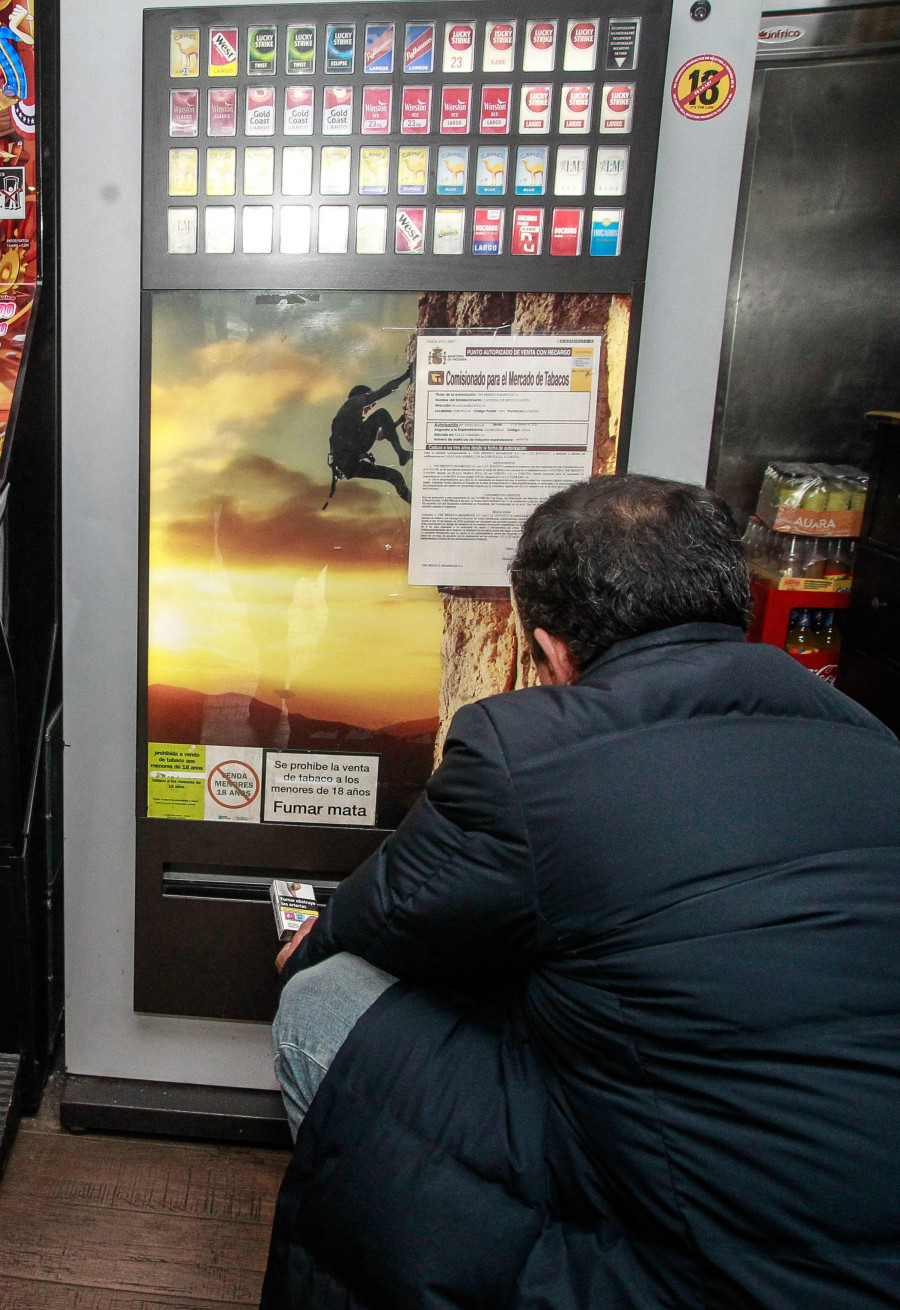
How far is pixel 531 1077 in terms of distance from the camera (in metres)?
0.90

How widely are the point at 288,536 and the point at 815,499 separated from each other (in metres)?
2.08

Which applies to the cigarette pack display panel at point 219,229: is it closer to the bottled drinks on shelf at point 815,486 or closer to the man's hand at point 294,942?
the man's hand at point 294,942

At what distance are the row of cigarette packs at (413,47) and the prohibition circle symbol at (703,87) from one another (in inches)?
3.2

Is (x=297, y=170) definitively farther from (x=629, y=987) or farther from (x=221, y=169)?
(x=629, y=987)

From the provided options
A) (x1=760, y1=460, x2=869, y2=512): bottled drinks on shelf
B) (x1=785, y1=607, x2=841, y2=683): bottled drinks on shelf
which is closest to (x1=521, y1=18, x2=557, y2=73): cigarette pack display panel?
(x1=760, y1=460, x2=869, y2=512): bottled drinks on shelf

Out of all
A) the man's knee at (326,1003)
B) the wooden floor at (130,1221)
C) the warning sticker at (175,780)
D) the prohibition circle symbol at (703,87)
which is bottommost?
the wooden floor at (130,1221)

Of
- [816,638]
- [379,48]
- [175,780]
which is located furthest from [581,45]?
[816,638]

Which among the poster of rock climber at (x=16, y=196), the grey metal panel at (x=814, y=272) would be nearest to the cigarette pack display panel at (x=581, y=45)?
the poster of rock climber at (x=16, y=196)

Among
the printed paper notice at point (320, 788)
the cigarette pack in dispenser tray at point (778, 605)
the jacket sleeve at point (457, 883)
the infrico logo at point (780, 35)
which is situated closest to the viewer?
the jacket sleeve at point (457, 883)

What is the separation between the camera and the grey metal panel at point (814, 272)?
9.12 feet

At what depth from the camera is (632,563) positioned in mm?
920

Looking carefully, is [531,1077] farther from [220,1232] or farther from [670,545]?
[220,1232]

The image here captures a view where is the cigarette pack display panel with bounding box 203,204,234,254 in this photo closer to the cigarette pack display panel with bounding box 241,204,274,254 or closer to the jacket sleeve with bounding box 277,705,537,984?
the cigarette pack display panel with bounding box 241,204,274,254

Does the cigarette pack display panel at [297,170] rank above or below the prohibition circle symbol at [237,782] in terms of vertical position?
above
